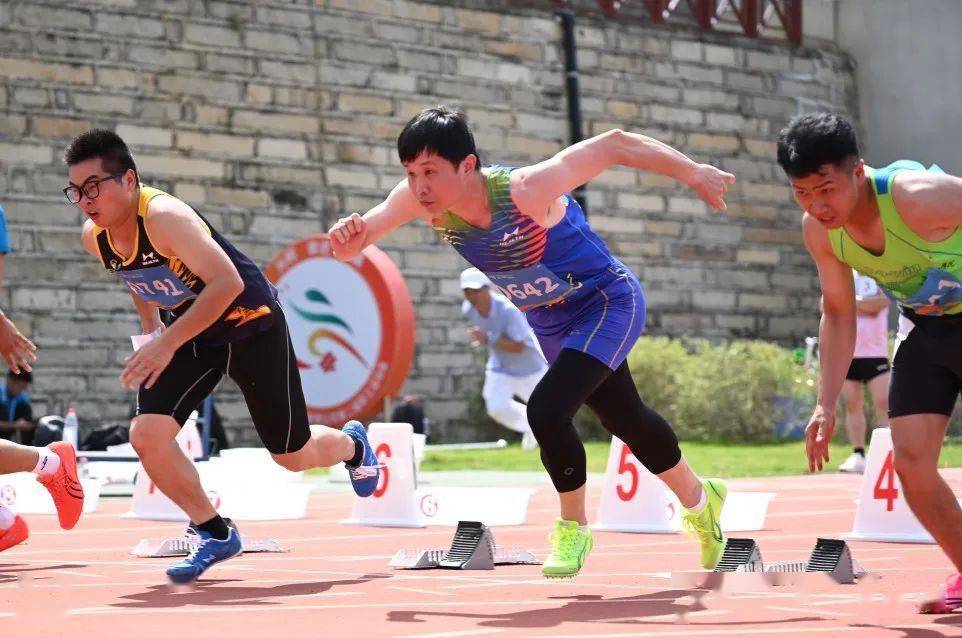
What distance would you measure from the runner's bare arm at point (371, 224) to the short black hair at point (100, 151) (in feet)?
3.04

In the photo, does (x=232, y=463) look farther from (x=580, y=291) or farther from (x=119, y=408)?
(x=119, y=408)

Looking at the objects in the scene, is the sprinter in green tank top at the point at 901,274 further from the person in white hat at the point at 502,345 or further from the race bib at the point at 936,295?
the person in white hat at the point at 502,345

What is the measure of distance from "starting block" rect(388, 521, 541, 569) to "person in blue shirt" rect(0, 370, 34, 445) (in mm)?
9768

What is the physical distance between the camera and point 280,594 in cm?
655

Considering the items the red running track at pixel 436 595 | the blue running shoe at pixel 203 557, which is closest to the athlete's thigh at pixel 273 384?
the blue running shoe at pixel 203 557

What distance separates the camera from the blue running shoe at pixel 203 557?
694cm

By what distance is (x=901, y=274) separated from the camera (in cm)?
575

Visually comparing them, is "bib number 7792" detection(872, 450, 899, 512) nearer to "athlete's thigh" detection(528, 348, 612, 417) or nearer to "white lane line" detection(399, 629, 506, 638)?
"athlete's thigh" detection(528, 348, 612, 417)

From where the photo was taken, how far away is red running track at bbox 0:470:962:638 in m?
5.43

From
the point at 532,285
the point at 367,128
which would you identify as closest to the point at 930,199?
the point at 532,285

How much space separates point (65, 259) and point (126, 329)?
1.00m

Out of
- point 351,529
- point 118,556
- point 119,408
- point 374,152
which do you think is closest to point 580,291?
point 118,556

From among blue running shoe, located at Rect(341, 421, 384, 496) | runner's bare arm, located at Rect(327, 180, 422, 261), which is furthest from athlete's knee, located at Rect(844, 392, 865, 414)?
runner's bare arm, located at Rect(327, 180, 422, 261)

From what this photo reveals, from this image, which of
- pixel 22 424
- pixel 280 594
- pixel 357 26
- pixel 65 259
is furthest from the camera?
pixel 357 26
